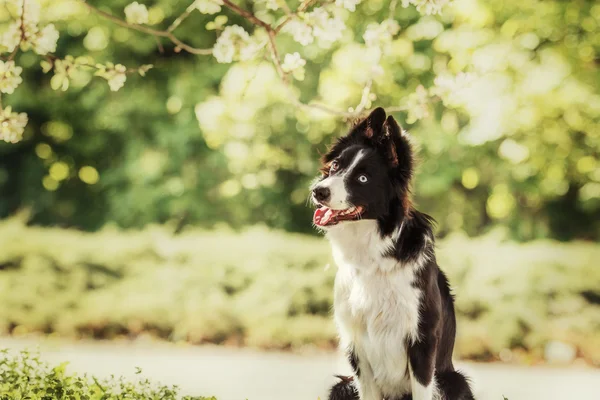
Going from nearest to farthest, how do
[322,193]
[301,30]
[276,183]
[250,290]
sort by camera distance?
[322,193], [301,30], [250,290], [276,183]

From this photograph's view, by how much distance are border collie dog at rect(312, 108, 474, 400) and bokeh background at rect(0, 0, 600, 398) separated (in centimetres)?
275

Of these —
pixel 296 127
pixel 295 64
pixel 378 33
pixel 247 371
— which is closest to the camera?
pixel 295 64

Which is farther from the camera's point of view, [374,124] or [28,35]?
[28,35]

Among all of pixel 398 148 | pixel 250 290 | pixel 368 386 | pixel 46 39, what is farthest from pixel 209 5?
pixel 250 290

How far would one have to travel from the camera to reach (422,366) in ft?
8.73

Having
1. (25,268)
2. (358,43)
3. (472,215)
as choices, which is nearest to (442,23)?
(358,43)

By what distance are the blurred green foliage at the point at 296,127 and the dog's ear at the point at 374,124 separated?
4.50 metres

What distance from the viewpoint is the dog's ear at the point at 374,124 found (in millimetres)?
2736

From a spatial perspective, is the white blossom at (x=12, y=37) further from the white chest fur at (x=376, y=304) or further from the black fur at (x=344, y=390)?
the black fur at (x=344, y=390)

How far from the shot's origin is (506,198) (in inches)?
348

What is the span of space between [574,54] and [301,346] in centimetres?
423

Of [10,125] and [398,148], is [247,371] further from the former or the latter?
[398,148]

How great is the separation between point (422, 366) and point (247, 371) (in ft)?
11.4

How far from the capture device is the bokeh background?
6.85m
